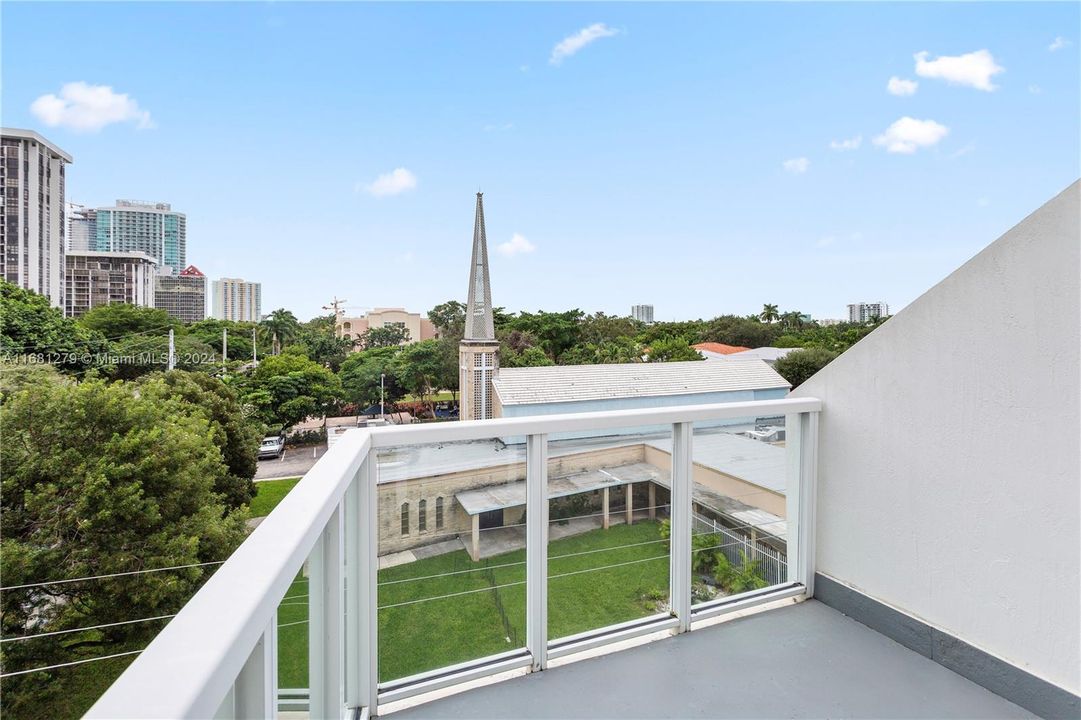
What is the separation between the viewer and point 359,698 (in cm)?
132

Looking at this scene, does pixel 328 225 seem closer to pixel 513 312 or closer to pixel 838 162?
pixel 513 312

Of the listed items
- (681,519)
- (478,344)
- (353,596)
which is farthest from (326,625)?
(478,344)

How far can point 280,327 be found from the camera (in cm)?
3775

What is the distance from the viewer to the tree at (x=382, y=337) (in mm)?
41344

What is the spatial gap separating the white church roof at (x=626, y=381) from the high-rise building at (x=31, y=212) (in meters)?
26.4

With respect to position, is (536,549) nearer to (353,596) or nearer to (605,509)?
(605,509)

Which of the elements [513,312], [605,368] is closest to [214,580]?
[605,368]

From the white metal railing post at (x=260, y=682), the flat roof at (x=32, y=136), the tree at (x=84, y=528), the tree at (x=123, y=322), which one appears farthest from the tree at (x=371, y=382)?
the white metal railing post at (x=260, y=682)

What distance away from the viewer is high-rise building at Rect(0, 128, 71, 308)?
28875 mm

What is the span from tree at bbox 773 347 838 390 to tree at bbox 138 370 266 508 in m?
22.0

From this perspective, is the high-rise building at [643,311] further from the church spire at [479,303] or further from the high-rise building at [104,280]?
the high-rise building at [104,280]

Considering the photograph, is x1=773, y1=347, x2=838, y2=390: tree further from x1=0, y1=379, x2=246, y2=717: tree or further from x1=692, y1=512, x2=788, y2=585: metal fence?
x1=692, y1=512, x2=788, y2=585: metal fence

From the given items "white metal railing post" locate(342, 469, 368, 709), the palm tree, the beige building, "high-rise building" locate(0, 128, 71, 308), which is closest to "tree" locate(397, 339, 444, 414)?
the palm tree

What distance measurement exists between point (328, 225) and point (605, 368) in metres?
32.1
